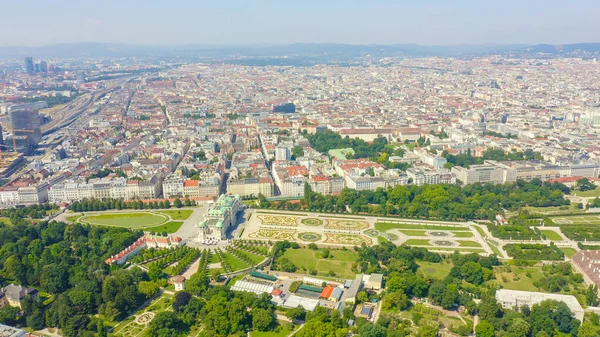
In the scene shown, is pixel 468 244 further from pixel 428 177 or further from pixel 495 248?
pixel 428 177

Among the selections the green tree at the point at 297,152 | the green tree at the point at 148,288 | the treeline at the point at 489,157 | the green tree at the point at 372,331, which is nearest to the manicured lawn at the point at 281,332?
the green tree at the point at 372,331

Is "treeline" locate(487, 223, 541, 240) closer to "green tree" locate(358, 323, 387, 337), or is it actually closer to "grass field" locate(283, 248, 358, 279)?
"grass field" locate(283, 248, 358, 279)

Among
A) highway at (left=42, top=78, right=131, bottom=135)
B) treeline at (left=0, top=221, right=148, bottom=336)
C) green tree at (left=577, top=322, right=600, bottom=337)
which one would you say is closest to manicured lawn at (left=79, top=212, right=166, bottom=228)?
treeline at (left=0, top=221, right=148, bottom=336)

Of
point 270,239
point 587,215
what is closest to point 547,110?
point 587,215

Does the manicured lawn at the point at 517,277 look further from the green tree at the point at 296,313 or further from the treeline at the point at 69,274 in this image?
the treeline at the point at 69,274

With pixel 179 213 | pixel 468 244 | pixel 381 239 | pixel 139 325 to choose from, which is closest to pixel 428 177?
pixel 468 244

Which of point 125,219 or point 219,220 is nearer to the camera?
point 219,220
